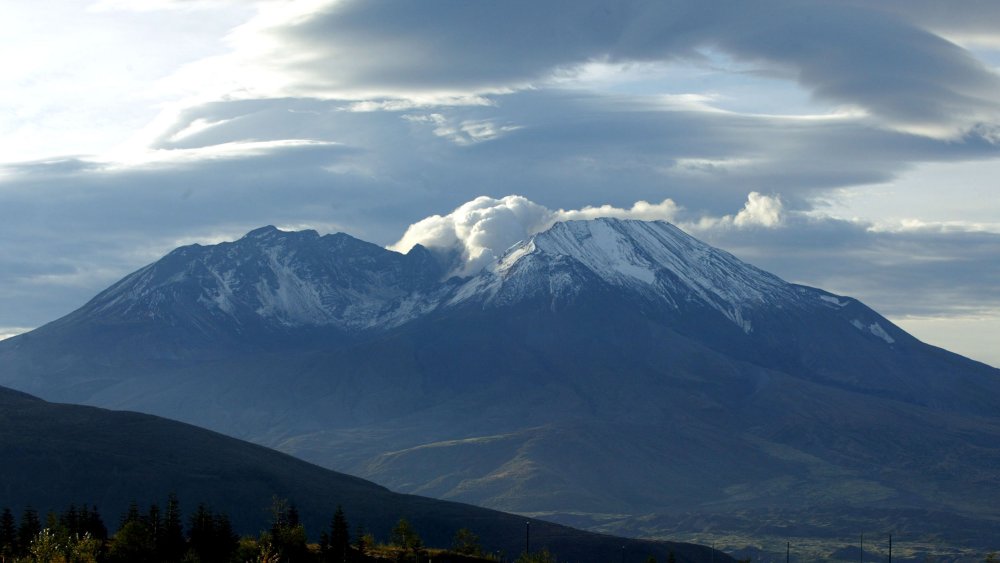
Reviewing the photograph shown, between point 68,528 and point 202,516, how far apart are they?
19281mm

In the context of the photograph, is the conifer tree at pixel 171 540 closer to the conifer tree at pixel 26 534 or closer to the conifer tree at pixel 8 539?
the conifer tree at pixel 26 534

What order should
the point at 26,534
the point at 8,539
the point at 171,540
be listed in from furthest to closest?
the point at 26,534 < the point at 171,540 < the point at 8,539

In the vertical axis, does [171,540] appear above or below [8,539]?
above

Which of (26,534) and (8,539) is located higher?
(26,534)

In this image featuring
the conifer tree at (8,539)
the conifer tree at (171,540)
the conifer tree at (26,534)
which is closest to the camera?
the conifer tree at (8,539)

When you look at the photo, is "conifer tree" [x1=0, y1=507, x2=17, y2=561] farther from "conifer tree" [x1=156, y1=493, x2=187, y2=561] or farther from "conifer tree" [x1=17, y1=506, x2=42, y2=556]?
"conifer tree" [x1=156, y1=493, x2=187, y2=561]

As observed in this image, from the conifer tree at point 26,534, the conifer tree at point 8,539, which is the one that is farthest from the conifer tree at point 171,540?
the conifer tree at point 8,539

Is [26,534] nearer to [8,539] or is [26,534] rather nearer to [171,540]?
[8,539]

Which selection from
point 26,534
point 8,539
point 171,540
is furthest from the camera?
point 26,534

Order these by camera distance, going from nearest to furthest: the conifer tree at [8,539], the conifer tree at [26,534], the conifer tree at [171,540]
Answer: the conifer tree at [8,539] → the conifer tree at [26,534] → the conifer tree at [171,540]

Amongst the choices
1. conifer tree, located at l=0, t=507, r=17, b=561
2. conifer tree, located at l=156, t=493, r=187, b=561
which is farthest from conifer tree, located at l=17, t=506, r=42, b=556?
conifer tree, located at l=156, t=493, r=187, b=561

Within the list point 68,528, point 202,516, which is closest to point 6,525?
point 68,528

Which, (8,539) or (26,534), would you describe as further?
(26,534)

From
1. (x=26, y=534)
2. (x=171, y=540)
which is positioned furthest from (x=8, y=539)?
(x=171, y=540)
